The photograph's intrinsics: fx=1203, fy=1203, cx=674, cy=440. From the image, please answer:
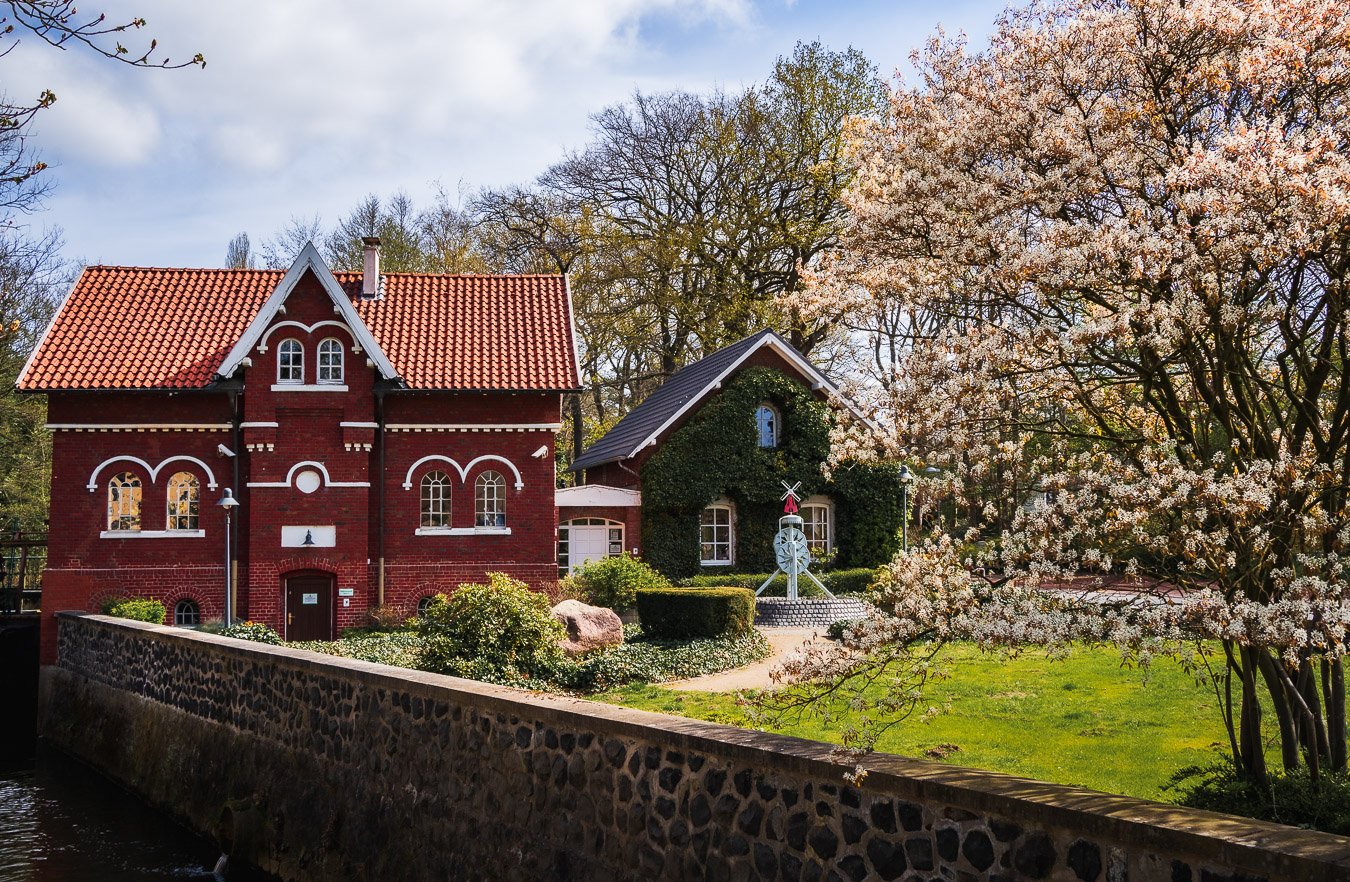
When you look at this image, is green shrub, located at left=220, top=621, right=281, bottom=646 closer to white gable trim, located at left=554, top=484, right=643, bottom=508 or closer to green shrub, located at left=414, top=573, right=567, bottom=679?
green shrub, located at left=414, top=573, right=567, bottom=679

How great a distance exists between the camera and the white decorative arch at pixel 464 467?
26.2m

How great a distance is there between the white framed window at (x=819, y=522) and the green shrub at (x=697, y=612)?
1150cm

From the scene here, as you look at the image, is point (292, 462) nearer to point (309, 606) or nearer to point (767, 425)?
point (309, 606)

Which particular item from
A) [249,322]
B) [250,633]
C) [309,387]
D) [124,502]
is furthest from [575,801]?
[249,322]

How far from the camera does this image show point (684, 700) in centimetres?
1458

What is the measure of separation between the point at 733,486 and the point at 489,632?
15.6 meters

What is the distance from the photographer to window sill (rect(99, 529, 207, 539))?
25.5 metres

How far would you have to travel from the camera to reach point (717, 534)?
31.6 m

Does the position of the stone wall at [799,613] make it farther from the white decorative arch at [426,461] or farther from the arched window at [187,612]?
the arched window at [187,612]

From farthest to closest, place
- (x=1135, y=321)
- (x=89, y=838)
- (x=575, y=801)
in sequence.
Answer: (x=89, y=838) < (x=575, y=801) < (x=1135, y=321)

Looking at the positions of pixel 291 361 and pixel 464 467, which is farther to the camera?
pixel 464 467

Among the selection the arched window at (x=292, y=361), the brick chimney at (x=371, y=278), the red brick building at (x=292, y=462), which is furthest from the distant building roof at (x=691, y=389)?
the arched window at (x=292, y=361)

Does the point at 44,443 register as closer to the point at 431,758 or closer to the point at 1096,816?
the point at 431,758

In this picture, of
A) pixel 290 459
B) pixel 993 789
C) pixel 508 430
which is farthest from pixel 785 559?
pixel 993 789
